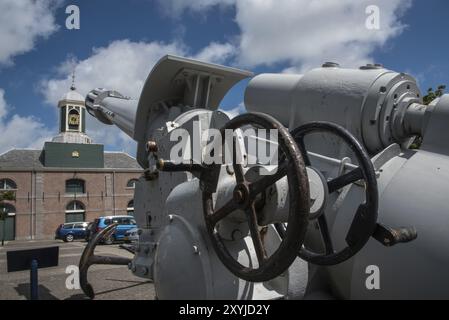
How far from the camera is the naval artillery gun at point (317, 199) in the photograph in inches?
94.5

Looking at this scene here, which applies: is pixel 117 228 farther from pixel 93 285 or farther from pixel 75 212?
pixel 75 212

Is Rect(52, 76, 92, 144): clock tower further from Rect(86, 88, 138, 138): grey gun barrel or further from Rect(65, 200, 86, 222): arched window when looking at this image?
Rect(86, 88, 138, 138): grey gun barrel

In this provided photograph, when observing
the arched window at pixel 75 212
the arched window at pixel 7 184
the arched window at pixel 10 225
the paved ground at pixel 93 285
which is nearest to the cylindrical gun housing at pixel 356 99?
the paved ground at pixel 93 285

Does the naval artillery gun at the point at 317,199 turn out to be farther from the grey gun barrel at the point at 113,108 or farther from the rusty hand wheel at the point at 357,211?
the grey gun barrel at the point at 113,108

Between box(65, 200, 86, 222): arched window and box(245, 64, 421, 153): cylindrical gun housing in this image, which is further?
box(65, 200, 86, 222): arched window

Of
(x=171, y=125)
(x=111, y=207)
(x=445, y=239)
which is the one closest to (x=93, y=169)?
(x=111, y=207)

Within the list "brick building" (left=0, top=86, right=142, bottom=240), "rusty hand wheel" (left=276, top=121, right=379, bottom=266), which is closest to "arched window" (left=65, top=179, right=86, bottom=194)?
"brick building" (left=0, top=86, right=142, bottom=240)

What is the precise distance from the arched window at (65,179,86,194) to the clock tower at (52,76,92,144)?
665 centimetres

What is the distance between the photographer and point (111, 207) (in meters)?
33.2

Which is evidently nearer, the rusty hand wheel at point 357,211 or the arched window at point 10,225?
the rusty hand wheel at point 357,211

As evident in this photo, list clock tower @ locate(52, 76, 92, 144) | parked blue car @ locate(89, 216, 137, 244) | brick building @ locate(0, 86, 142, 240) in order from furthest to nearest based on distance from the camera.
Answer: clock tower @ locate(52, 76, 92, 144)
brick building @ locate(0, 86, 142, 240)
parked blue car @ locate(89, 216, 137, 244)

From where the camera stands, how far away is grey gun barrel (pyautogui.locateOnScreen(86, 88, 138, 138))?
6408 millimetres

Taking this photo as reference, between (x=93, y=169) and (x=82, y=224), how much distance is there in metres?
10.5

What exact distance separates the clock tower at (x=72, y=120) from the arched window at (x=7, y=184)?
8750 millimetres
